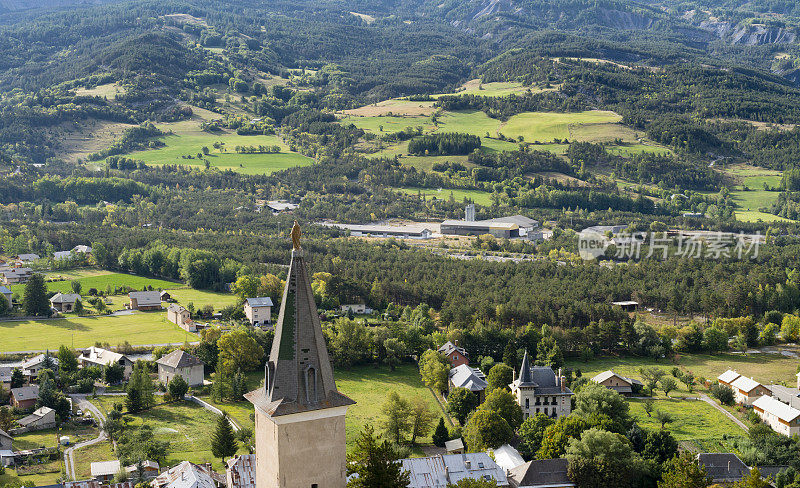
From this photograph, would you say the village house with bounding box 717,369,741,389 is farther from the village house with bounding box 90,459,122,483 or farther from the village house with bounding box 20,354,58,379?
the village house with bounding box 20,354,58,379

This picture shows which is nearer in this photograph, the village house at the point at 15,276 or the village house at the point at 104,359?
the village house at the point at 104,359

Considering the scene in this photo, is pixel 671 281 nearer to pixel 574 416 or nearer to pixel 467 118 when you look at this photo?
pixel 574 416

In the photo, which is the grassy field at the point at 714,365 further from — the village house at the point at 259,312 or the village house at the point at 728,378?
the village house at the point at 259,312

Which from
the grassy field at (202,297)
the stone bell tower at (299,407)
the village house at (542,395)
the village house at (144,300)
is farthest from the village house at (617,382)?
the village house at (144,300)

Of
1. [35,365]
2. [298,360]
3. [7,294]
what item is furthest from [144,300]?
[298,360]

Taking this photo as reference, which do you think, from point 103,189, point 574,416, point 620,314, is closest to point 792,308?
point 620,314

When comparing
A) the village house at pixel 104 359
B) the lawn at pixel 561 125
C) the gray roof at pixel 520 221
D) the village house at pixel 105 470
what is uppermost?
the lawn at pixel 561 125

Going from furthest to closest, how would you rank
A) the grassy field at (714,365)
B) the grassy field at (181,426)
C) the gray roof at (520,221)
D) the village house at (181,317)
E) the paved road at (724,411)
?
1. the gray roof at (520,221)
2. the village house at (181,317)
3. the grassy field at (714,365)
4. the paved road at (724,411)
5. the grassy field at (181,426)
